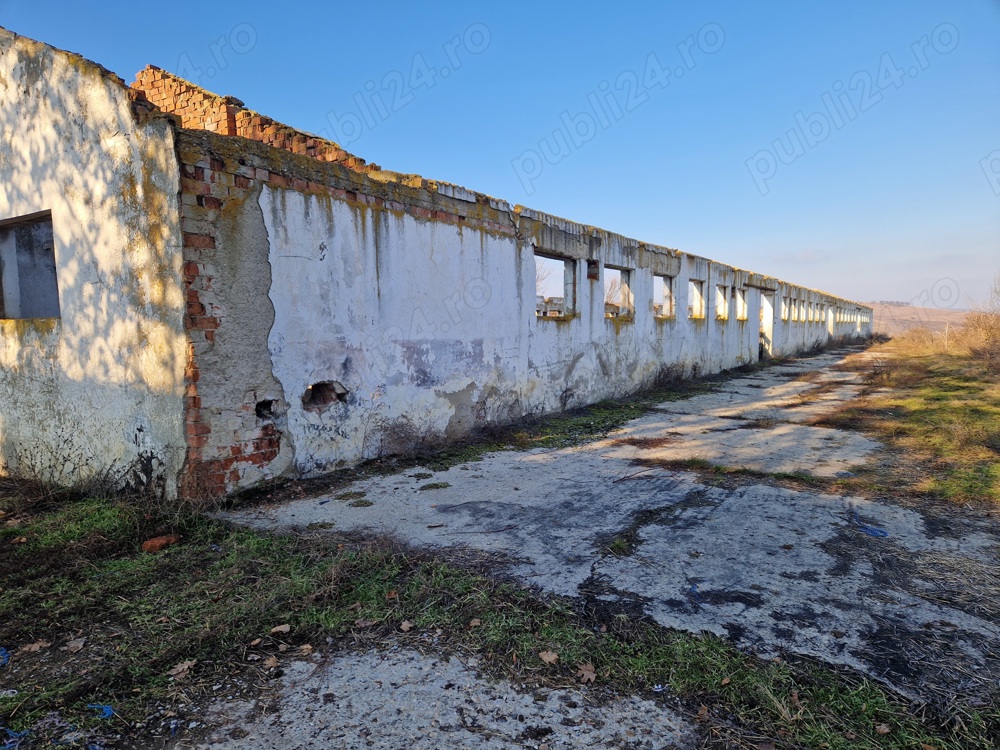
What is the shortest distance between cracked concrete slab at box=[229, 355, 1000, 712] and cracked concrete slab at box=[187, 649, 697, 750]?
26.5 inches

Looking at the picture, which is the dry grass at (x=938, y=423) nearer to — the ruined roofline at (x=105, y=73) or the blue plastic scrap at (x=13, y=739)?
the blue plastic scrap at (x=13, y=739)

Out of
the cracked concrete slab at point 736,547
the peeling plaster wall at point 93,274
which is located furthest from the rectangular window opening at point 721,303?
the peeling plaster wall at point 93,274

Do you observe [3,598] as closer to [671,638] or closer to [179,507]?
[179,507]

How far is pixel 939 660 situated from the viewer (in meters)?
2.13

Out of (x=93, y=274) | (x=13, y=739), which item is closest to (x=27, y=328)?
(x=93, y=274)

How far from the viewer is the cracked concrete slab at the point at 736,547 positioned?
2.29m

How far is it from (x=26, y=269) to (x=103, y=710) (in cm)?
529

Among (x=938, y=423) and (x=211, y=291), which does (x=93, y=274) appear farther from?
(x=938, y=423)

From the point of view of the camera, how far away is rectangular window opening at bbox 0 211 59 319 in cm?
530

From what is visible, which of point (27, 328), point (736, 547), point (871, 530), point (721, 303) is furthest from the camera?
point (721, 303)

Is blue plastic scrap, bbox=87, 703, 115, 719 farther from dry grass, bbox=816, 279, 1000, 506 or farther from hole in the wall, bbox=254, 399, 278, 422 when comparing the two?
dry grass, bbox=816, 279, 1000, 506

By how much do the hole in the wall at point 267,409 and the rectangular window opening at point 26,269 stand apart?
2.88 metres

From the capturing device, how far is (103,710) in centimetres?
196

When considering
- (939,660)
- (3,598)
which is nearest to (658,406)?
(939,660)
